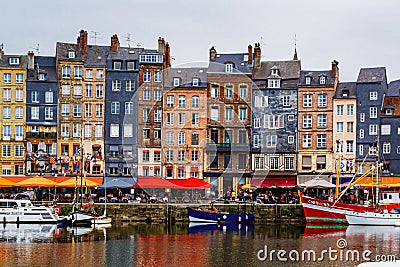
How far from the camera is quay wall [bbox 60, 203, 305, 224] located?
6034 cm

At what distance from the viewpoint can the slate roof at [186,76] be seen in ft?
232

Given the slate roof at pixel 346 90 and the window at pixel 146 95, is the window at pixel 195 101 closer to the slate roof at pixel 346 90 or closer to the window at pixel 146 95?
the window at pixel 146 95

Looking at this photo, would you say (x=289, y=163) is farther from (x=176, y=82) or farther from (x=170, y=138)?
(x=176, y=82)

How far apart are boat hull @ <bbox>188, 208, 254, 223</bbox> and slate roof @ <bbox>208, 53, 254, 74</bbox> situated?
55.9ft

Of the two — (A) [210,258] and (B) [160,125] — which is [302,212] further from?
(A) [210,258]

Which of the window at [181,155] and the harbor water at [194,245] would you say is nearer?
the harbor water at [194,245]

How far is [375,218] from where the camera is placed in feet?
198

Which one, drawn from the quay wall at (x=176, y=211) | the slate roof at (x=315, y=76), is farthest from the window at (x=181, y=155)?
the slate roof at (x=315, y=76)

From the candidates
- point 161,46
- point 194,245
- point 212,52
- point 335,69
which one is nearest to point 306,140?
point 335,69

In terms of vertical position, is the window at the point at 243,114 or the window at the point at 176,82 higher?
the window at the point at 176,82

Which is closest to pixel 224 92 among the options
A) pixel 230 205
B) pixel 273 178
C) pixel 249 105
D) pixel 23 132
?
pixel 249 105

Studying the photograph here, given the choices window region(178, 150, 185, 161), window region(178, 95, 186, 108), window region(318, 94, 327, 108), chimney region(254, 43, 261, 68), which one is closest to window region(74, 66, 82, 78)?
window region(178, 95, 186, 108)

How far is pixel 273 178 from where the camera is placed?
6994 cm

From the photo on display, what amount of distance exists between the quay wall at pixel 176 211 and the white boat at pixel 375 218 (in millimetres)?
4257
